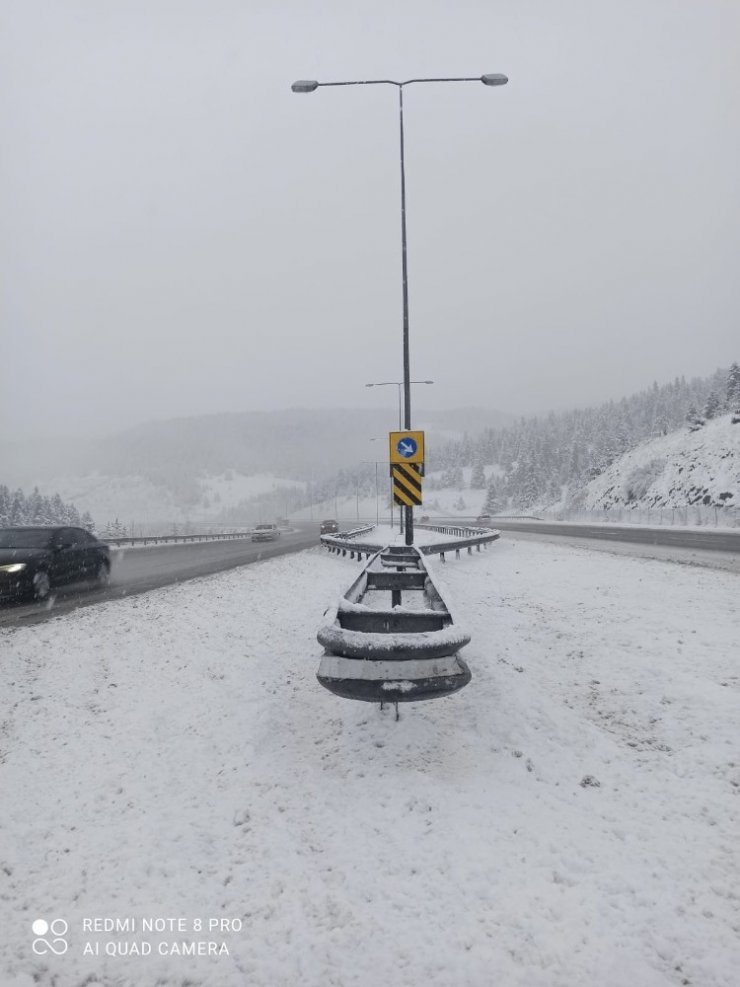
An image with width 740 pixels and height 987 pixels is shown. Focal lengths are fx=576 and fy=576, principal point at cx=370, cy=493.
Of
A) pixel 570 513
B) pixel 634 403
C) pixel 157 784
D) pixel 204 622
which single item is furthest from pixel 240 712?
pixel 634 403

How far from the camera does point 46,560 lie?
37.8 feet

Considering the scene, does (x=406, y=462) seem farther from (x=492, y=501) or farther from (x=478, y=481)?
(x=478, y=481)

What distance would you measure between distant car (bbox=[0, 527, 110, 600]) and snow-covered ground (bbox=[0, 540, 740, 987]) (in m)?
3.73

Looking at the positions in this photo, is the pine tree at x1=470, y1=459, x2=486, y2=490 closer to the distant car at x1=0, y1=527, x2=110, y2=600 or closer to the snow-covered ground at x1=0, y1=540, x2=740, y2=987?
the distant car at x1=0, y1=527, x2=110, y2=600

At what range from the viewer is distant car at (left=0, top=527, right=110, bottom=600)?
35.1 ft

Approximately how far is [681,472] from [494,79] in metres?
69.5

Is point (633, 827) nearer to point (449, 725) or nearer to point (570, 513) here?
point (449, 725)

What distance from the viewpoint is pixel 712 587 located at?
1079 cm

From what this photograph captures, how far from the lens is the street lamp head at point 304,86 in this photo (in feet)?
42.1

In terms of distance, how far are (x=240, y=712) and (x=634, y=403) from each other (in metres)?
214

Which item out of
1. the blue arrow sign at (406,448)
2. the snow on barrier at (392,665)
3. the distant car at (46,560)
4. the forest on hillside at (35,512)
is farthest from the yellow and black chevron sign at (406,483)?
the forest on hillside at (35,512)

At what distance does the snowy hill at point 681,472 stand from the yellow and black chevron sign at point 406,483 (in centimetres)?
5885

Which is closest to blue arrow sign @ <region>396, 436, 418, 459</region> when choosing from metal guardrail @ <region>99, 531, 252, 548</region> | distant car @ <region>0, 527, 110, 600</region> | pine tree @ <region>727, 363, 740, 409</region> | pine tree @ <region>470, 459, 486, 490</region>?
distant car @ <region>0, 527, 110, 600</region>

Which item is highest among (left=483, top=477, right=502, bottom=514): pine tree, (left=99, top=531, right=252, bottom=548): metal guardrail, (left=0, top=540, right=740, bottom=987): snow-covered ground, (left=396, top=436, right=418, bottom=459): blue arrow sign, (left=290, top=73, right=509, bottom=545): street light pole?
(left=290, top=73, right=509, bottom=545): street light pole
